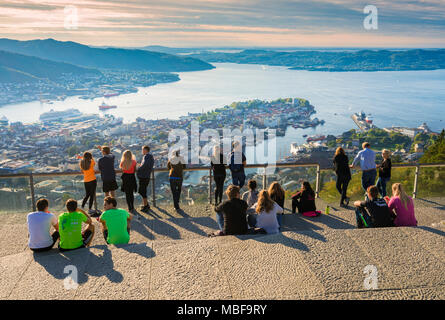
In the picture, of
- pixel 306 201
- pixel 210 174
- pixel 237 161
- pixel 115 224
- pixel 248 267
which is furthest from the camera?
pixel 210 174

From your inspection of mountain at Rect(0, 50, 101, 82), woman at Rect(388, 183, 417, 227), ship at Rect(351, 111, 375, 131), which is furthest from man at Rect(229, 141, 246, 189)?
mountain at Rect(0, 50, 101, 82)

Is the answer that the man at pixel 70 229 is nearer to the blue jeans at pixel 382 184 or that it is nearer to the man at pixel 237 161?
the man at pixel 237 161

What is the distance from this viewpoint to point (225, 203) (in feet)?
18.2

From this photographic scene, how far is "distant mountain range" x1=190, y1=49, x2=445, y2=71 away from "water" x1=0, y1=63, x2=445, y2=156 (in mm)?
4081

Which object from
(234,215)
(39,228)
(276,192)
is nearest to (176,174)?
(276,192)

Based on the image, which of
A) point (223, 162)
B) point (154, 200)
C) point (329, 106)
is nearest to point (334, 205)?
point (223, 162)

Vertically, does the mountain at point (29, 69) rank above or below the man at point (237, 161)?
above

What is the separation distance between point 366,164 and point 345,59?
83.7 metres

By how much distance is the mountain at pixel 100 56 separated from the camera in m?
63.8

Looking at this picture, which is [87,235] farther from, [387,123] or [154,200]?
[387,123]

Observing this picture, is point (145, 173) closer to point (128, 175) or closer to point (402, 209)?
point (128, 175)

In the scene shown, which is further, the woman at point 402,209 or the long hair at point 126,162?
the long hair at point 126,162

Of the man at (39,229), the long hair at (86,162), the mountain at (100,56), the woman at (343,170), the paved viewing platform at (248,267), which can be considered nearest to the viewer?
the paved viewing platform at (248,267)

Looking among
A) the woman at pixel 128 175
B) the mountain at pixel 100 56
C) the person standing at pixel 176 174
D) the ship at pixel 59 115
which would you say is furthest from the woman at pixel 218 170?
the mountain at pixel 100 56
